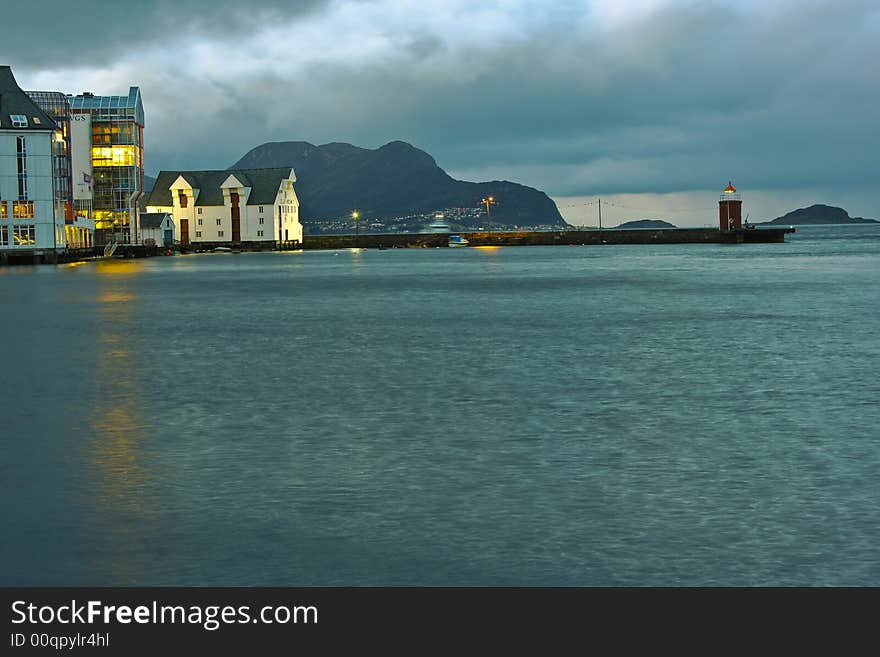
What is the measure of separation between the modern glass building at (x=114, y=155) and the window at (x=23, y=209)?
1270 inches

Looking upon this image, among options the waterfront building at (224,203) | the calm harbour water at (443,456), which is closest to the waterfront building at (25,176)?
the waterfront building at (224,203)

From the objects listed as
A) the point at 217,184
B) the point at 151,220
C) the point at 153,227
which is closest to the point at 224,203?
the point at 217,184

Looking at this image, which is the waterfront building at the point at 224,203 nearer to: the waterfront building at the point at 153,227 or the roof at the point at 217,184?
the roof at the point at 217,184

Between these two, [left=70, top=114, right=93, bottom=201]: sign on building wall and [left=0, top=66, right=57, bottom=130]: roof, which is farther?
[left=70, top=114, right=93, bottom=201]: sign on building wall

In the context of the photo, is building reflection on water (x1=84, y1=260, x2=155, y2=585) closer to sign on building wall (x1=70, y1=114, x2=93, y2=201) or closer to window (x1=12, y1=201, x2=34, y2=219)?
window (x1=12, y1=201, x2=34, y2=219)

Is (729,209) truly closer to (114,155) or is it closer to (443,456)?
(114,155)

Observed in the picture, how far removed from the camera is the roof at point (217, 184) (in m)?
174

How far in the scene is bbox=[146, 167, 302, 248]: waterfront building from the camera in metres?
174

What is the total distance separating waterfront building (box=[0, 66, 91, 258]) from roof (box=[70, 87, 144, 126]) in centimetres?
2924

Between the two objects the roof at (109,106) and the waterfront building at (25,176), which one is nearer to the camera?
the waterfront building at (25,176)

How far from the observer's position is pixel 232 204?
570 ft

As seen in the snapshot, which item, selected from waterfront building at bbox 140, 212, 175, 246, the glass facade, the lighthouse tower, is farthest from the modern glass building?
the lighthouse tower
